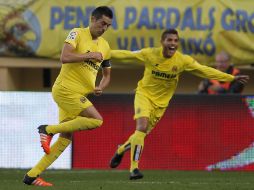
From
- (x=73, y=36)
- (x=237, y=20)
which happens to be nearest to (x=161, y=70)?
(x=73, y=36)

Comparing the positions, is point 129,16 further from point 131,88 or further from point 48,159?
point 48,159

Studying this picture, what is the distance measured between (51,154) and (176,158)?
13.9ft

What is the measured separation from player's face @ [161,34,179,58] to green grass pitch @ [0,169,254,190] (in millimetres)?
1713

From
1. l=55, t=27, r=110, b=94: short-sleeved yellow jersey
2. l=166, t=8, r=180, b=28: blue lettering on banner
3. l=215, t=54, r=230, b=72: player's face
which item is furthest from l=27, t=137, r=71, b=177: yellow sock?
l=166, t=8, r=180, b=28: blue lettering on banner

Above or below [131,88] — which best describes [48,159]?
below

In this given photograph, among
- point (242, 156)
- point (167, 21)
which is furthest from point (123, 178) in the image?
point (167, 21)

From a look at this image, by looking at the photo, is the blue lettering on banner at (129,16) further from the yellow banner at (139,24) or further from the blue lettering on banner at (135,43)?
the blue lettering on banner at (135,43)

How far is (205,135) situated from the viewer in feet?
48.0

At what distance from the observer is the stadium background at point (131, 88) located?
14.6 m

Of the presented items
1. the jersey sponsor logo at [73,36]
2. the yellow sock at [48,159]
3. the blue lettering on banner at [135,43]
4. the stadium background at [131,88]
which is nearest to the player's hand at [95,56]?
the jersey sponsor logo at [73,36]

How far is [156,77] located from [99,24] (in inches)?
91.1

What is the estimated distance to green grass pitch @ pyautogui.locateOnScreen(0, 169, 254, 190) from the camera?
10477 mm

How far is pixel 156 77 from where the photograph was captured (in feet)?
42.0

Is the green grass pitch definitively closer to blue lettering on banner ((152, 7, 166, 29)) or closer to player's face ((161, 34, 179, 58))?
player's face ((161, 34, 179, 58))
